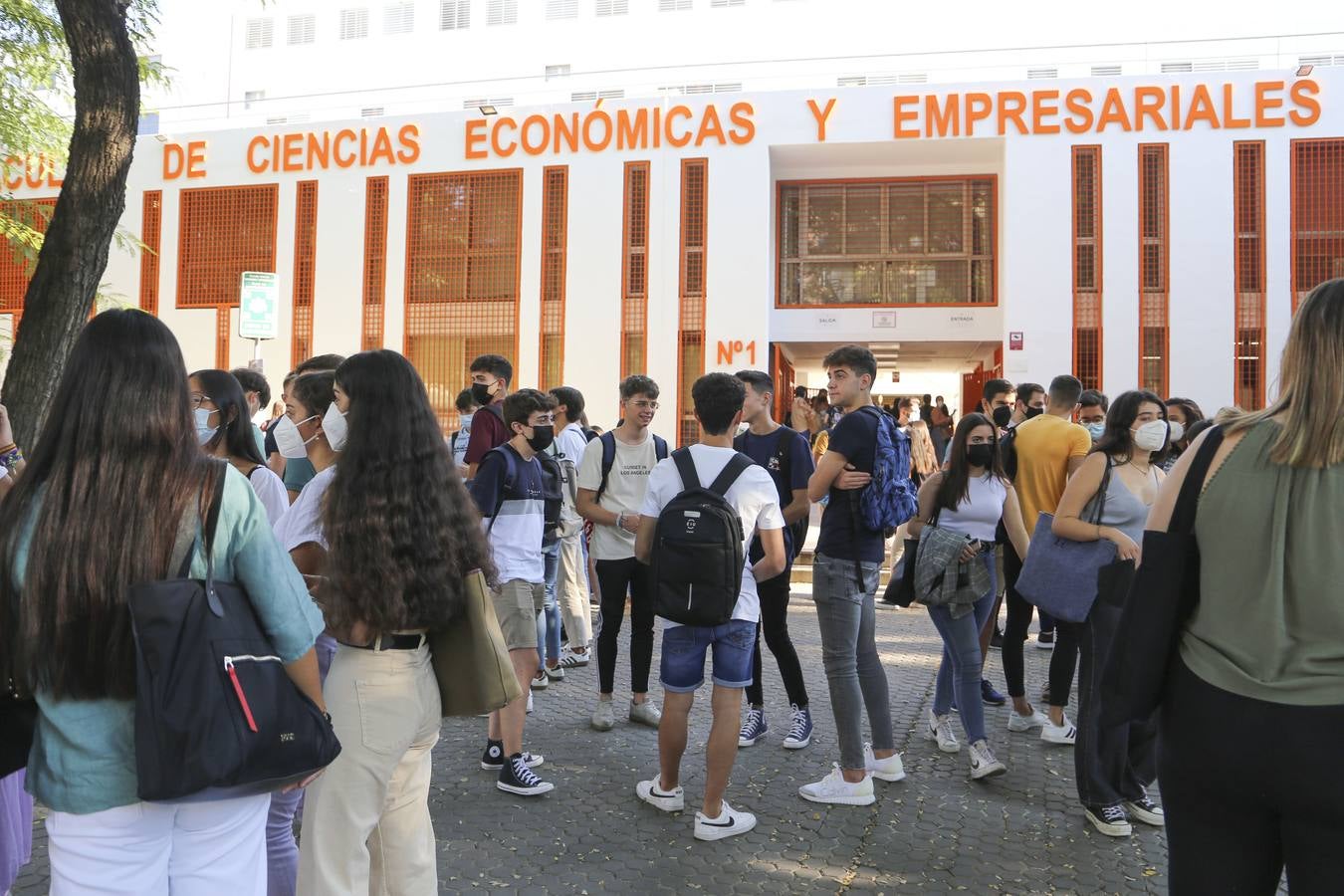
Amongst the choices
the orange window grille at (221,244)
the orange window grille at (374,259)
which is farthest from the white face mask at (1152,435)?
the orange window grille at (221,244)

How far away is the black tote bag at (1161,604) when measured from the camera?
2.07m

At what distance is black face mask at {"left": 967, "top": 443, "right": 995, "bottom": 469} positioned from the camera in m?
5.05

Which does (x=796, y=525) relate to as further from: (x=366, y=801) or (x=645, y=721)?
(x=366, y=801)

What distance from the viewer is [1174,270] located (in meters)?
18.5

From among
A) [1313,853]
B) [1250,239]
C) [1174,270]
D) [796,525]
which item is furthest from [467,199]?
[1313,853]

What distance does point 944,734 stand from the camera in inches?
204

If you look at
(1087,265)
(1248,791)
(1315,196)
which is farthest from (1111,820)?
(1315,196)

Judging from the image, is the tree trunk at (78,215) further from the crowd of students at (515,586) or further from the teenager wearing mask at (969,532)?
the teenager wearing mask at (969,532)

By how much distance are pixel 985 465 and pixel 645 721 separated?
7.73 ft

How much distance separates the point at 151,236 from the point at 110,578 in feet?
79.0

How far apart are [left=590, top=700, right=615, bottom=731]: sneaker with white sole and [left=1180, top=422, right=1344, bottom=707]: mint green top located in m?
3.87

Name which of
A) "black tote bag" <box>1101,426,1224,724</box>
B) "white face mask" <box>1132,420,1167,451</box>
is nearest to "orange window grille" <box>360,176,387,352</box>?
"white face mask" <box>1132,420,1167,451</box>

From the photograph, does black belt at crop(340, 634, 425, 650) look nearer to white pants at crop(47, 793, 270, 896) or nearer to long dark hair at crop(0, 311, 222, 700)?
white pants at crop(47, 793, 270, 896)

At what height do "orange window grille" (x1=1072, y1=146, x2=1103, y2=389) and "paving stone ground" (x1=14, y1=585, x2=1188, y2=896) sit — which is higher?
"orange window grille" (x1=1072, y1=146, x2=1103, y2=389)
